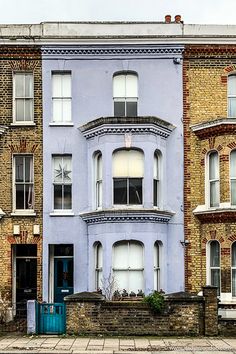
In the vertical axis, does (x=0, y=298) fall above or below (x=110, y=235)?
below

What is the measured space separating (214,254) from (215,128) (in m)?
4.96

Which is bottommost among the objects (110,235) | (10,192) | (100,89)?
(110,235)

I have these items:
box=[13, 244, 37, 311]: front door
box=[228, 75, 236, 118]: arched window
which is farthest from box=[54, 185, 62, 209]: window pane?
box=[228, 75, 236, 118]: arched window

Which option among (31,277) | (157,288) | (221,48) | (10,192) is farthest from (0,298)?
(221,48)

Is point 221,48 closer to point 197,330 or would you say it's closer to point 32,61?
point 32,61

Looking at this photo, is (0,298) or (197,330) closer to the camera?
(197,330)

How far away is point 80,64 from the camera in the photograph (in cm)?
2898

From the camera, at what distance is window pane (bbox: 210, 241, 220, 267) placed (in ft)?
89.9

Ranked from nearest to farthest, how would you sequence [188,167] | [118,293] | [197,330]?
Result: 1. [197,330]
2. [118,293]
3. [188,167]

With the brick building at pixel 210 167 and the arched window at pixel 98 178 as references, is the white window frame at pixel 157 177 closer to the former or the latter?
the brick building at pixel 210 167

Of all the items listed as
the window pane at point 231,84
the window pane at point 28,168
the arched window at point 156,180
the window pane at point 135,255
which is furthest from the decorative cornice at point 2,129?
the window pane at point 231,84

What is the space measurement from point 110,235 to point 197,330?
5.85m

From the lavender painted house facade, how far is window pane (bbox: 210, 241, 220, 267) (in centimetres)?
121

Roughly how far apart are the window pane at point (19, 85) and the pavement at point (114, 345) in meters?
10.5
